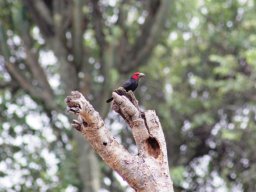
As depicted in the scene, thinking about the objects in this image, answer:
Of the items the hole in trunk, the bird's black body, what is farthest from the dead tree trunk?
the bird's black body

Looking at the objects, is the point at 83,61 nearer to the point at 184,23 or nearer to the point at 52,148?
the point at 52,148

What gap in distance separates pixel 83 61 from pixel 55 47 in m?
0.46

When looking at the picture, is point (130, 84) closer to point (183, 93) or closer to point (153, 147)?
point (153, 147)

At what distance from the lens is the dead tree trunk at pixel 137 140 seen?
3166 millimetres

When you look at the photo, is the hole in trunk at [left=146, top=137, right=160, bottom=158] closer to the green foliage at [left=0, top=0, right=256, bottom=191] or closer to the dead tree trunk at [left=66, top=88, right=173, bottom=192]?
the dead tree trunk at [left=66, top=88, right=173, bottom=192]

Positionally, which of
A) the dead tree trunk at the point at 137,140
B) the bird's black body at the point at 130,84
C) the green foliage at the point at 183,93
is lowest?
the dead tree trunk at the point at 137,140

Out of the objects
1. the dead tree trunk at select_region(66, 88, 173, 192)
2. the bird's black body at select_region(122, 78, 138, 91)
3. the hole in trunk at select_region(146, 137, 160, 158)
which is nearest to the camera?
the dead tree trunk at select_region(66, 88, 173, 192)

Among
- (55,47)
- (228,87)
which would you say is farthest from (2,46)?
(228,87)

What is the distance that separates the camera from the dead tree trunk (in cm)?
317

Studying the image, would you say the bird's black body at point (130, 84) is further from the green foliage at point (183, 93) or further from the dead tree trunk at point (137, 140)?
the green foliage at point (183, 93)

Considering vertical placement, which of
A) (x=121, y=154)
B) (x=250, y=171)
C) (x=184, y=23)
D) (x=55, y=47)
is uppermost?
(x=184, y=23)

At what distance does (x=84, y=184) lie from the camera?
8.33 metres

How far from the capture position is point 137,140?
3594mm

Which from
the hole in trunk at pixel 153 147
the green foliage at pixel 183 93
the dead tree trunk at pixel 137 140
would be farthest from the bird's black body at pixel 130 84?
the green foliage at pixel 183 93
